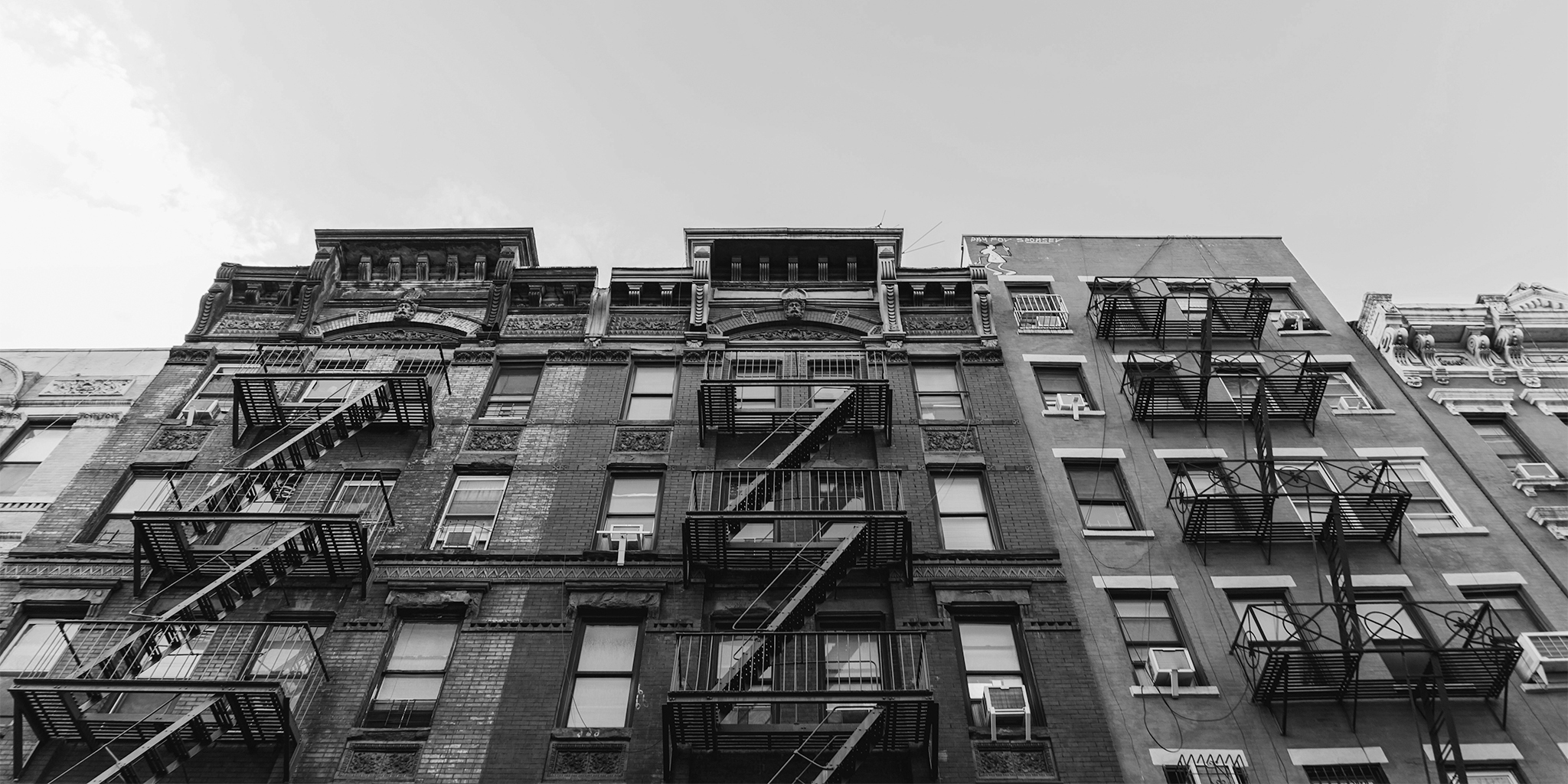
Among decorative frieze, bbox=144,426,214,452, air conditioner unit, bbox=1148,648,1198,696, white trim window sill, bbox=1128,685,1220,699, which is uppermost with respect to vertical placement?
decorative frieze, bbox=144,426,214,452

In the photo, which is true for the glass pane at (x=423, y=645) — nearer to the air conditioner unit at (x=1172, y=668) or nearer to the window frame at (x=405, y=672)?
the window frame at (x=405, y=672)

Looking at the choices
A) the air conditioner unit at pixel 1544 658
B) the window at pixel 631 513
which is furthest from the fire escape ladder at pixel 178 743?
the air conditioner unit at pixel 1544 658

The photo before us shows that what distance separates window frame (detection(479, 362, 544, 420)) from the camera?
23.3m

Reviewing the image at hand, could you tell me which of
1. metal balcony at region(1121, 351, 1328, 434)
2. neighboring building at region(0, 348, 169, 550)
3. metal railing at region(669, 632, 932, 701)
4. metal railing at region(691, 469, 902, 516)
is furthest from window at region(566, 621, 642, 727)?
metal balcony at region(1121, 351, 1328, 434)

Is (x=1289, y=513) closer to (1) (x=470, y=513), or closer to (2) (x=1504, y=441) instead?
(2) (x=1504, y=441)

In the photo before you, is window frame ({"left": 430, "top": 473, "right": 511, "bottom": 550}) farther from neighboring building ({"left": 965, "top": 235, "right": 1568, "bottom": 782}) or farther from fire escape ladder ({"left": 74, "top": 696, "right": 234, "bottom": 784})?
neighboring building ({"left": 965, "top": 235, "right": 1568, "bottom": 782})

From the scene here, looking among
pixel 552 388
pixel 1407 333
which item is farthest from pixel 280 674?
pixel 1407 333

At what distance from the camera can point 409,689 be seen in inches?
701

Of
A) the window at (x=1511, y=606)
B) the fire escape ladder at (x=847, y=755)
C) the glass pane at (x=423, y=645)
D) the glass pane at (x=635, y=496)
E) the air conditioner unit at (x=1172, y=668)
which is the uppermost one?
the glass pane at (x=635, y=496)

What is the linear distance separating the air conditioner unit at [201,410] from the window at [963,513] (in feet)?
46.9

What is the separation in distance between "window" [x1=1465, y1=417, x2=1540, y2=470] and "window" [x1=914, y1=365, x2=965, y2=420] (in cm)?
1034

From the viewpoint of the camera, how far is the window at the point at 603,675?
17375 mm

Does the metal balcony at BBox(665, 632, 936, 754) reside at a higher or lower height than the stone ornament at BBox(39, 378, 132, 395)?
lower

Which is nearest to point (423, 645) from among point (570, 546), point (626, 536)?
point (570, 546)
